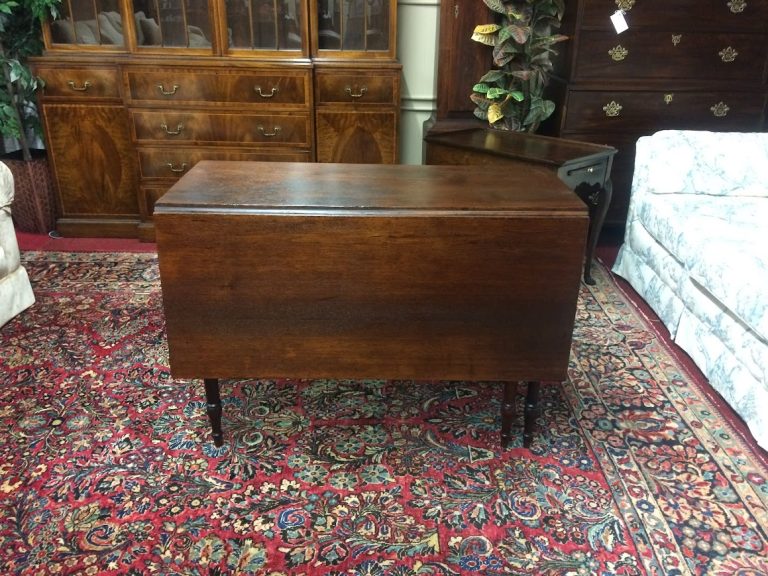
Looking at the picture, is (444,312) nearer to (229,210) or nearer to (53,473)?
(229,210)

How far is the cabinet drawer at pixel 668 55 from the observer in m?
3.15

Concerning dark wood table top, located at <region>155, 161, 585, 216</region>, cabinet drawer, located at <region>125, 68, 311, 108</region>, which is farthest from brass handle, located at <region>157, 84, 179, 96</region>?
dark wood table top, located at <region>155, 161, 585, 216</region>

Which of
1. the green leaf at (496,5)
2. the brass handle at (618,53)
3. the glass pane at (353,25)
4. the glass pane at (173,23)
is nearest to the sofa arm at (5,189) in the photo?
the glass pane at (173,23)

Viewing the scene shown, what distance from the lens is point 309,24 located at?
3.21m

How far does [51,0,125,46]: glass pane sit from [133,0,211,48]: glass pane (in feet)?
0.46

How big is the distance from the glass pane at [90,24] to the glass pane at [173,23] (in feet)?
0.46

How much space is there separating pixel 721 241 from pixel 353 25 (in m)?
Answer: 1.99

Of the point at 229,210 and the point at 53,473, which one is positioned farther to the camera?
the point at 53,473

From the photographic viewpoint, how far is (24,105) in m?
3.54

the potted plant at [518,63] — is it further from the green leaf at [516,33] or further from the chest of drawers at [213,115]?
the chest of drawers at [213,115]

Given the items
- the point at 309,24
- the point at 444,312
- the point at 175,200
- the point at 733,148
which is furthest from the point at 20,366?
the point at 733,148

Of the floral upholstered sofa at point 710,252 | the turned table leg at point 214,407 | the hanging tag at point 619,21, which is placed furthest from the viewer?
the hanging tag at point 619,21

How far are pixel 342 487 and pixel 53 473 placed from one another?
808 millimetres

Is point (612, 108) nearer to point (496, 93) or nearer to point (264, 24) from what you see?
point (496, 93)
